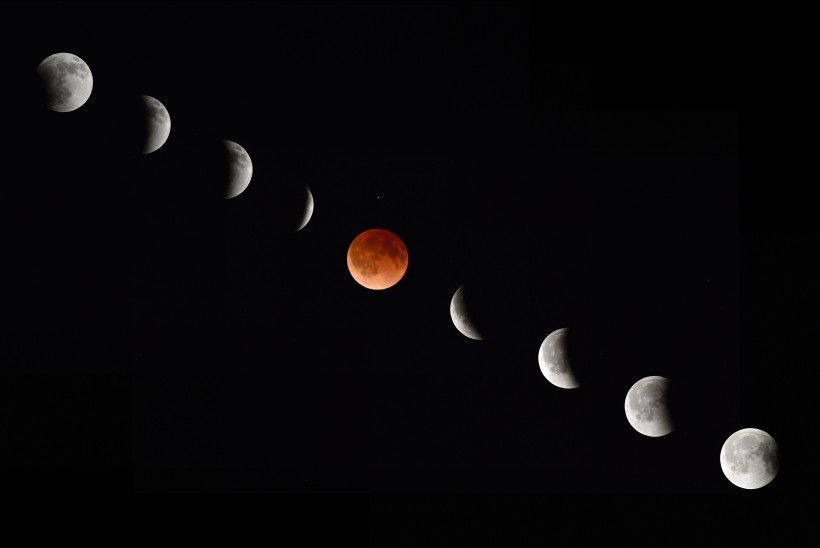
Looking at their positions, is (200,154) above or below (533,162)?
below

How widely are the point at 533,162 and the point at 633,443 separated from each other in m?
2.25

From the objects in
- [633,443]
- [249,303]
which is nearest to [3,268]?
[249,303]

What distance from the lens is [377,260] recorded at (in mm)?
5117

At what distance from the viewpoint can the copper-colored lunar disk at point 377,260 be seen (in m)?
5.12

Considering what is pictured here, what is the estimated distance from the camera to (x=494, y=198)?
6492mm

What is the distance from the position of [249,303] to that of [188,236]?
72 cm

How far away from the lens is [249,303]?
263 inches

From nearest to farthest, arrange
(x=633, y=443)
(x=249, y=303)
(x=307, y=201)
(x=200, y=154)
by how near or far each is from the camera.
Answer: (x=200, y=154) < (x=307, y=201) < (x=633, y=443) < (x=249, y=303)

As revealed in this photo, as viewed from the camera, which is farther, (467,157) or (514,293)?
(467,157)

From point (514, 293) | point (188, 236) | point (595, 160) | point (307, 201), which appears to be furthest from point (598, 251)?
point (188, 236)

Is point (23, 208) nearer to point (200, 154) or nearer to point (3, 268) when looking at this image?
point (3, 268)

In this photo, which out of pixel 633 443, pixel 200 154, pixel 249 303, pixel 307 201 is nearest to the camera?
pixel 200 154

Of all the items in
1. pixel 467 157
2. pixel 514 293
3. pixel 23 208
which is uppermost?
pixel 467 157

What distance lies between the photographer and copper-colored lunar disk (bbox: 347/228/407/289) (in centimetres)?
512
